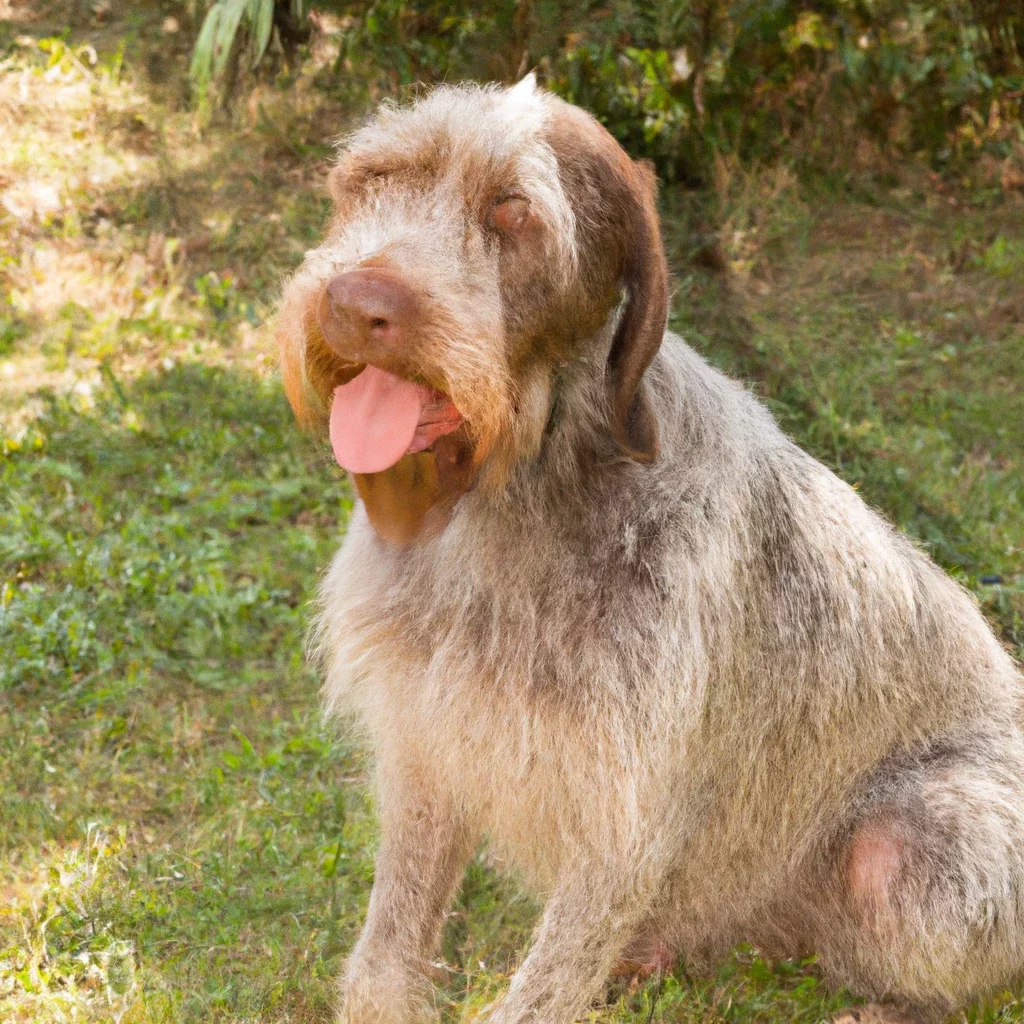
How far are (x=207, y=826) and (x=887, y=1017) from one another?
2196mm

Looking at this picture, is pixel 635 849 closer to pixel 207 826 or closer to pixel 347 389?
pixel 347 389

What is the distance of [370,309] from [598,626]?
99 cm

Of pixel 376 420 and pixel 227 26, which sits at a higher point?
pixel 376 420

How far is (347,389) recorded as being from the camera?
9.40ft

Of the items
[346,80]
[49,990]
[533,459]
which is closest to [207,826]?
[49,990]

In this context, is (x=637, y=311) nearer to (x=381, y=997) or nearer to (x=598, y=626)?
(x=598, y=626)

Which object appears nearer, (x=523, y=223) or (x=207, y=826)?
(x=523, y=223)

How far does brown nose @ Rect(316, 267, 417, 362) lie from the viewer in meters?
2.62

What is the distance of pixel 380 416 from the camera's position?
9.21 feet

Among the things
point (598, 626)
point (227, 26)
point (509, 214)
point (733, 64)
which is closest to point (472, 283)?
point (509, 214)

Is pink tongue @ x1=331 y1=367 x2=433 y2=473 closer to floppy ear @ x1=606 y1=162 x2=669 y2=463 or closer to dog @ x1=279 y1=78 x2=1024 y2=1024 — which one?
dog @ x1=279 y1=78 x2=1024 y2=1024

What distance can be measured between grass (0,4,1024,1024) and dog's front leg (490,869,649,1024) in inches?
17.3

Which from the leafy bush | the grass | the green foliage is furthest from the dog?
the leafy bush

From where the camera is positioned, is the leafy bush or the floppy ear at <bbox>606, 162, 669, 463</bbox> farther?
the leafy bush
